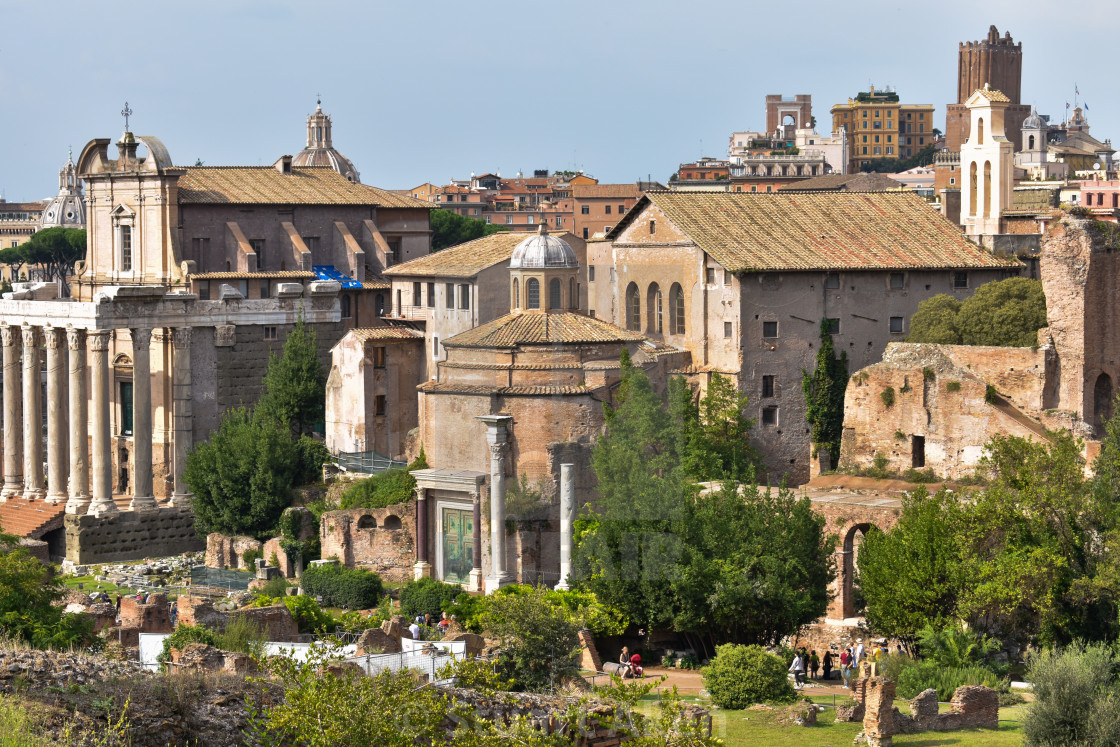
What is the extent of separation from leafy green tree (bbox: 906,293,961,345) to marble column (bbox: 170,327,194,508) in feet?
69.3

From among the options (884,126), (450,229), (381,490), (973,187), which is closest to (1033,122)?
(884,126)

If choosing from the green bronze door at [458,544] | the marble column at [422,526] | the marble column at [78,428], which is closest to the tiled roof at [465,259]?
the marble column at [78,428]

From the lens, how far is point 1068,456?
38.9 metres

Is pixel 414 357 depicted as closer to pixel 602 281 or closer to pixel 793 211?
pixel 602 281

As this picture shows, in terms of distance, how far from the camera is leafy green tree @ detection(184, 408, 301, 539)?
5216 cm

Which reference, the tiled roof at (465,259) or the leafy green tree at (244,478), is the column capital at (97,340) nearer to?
the leafy green tree at (244,478)

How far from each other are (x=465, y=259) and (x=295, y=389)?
6.38 meters

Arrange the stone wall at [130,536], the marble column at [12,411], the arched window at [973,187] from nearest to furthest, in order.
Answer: the stone wall at [130,536], the marble column at [12,411], the arched window at [973,187]

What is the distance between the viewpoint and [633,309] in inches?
2172


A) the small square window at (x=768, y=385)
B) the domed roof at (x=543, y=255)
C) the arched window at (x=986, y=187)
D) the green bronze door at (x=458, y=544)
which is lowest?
the green bronze door at (x=458, y=544)

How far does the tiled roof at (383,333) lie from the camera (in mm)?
55406

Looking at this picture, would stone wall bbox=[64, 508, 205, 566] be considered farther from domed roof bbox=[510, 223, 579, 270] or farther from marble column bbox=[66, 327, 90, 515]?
domed roof bbox=[510, 223, 579, 270]

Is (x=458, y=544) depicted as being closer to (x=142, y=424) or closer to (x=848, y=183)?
(x=142, y=424)

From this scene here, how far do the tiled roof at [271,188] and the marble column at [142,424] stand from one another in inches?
317
